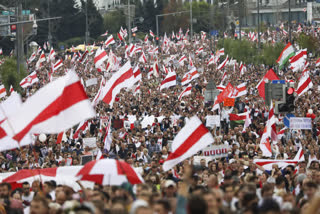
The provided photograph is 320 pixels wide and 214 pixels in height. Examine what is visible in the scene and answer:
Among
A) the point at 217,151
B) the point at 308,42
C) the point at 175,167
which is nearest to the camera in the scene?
the point at 175,167

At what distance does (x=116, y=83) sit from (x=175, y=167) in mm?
4756

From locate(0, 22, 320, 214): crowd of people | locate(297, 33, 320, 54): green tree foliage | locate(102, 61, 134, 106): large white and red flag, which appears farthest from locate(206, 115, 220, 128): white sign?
locate(297, 33, 320, 54): green tree foliage

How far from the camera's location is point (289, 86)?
2102 centimetres

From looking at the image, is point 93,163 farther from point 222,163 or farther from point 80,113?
point 222,163

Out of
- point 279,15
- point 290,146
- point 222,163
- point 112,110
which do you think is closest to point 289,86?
point 290,146

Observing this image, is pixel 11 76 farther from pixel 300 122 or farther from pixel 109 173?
pixel 109 173

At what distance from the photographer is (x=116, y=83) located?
759 inches

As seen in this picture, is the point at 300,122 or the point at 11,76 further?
the point at 11,76

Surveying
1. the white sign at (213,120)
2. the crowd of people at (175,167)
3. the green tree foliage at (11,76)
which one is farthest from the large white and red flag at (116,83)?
the green tree foliage at (11,76)

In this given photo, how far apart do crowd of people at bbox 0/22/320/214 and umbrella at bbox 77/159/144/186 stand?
0.24 meters

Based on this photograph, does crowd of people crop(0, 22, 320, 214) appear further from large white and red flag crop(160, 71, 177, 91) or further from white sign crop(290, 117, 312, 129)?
large white and red flag crop(160, 71, 177, 91)

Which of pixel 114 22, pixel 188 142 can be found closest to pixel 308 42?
pixel 188 142

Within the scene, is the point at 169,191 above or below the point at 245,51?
above

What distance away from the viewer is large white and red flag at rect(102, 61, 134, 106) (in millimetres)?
18625
